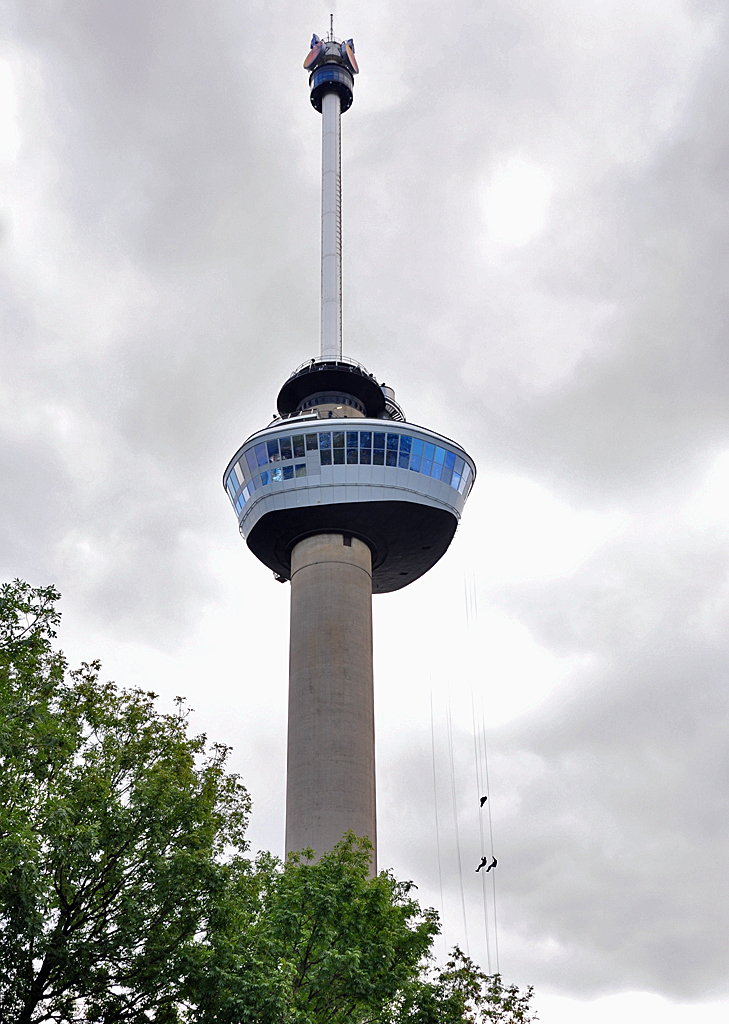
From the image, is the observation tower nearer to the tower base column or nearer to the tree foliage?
the tower base column

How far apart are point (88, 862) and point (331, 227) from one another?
7581cm

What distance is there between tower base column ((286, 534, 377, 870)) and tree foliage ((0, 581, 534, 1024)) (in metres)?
36.7

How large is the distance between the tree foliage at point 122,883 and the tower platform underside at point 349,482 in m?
47.1

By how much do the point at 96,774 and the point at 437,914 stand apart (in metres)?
15.6

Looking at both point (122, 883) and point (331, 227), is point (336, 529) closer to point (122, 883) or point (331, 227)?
point (331, 227)

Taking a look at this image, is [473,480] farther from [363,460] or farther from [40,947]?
[40,947]

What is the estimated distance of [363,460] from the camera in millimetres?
78562

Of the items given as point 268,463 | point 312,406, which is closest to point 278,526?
point 268,463

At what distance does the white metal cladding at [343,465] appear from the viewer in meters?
78.2

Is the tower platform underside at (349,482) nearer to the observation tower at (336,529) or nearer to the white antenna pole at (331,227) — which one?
the observation tower at (336,529)

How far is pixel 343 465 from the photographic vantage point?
7831cm

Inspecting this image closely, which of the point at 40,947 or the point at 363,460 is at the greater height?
the point at 363,460

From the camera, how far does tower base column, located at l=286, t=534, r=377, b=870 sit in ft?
225

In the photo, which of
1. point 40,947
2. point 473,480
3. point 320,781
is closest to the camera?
point 40,947
